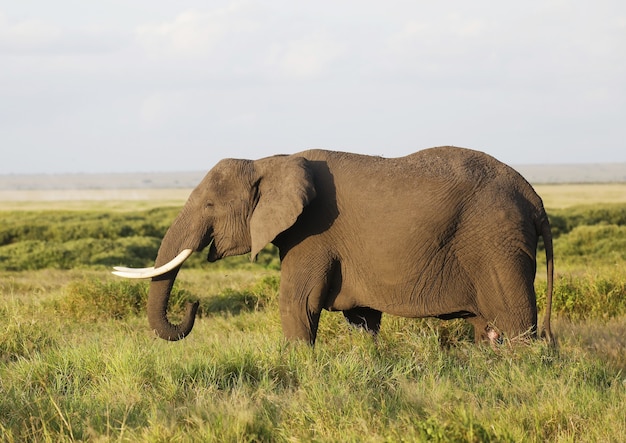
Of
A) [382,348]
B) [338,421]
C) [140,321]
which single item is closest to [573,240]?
[140,321]

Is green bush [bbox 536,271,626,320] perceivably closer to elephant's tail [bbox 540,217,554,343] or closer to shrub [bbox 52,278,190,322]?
elephant's tail [bbox 540,217,554,343]

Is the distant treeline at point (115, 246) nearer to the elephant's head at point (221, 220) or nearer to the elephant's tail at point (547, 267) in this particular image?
the elephant's tail at point (547, 267)

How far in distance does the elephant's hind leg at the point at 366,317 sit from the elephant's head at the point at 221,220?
3.82ft

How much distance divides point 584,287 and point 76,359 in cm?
665

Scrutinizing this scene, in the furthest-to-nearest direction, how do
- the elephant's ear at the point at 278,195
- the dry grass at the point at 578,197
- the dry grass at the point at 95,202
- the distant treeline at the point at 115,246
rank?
1. the dry grass at the point at 95,202
2. the dry grass at the point at 578,197
3. the distant treeline at the point at 115,246
4. the elephant's ear at the point at 278,195

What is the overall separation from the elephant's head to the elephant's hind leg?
1.16m

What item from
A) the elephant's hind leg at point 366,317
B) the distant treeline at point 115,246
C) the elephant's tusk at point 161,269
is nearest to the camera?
the elephant's tusk at point 161,269

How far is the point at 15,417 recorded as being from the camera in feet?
17.0

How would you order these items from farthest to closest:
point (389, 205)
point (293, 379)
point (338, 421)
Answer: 1. point (389, 205)
2. point (293, 379)
3. point (338, 421)

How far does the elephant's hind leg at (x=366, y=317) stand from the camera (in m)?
7.85

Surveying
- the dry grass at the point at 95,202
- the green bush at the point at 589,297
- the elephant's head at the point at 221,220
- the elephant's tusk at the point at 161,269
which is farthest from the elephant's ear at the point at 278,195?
the dry grass at the point at 95,202

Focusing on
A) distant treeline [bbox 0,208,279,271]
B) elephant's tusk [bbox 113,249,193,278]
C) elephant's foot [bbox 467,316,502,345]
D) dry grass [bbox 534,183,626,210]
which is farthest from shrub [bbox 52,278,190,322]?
dry grass [bbox 534,183,626,210]

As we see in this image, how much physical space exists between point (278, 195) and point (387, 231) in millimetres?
892

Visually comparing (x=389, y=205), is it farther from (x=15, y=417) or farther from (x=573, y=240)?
(x=573, y=240)
